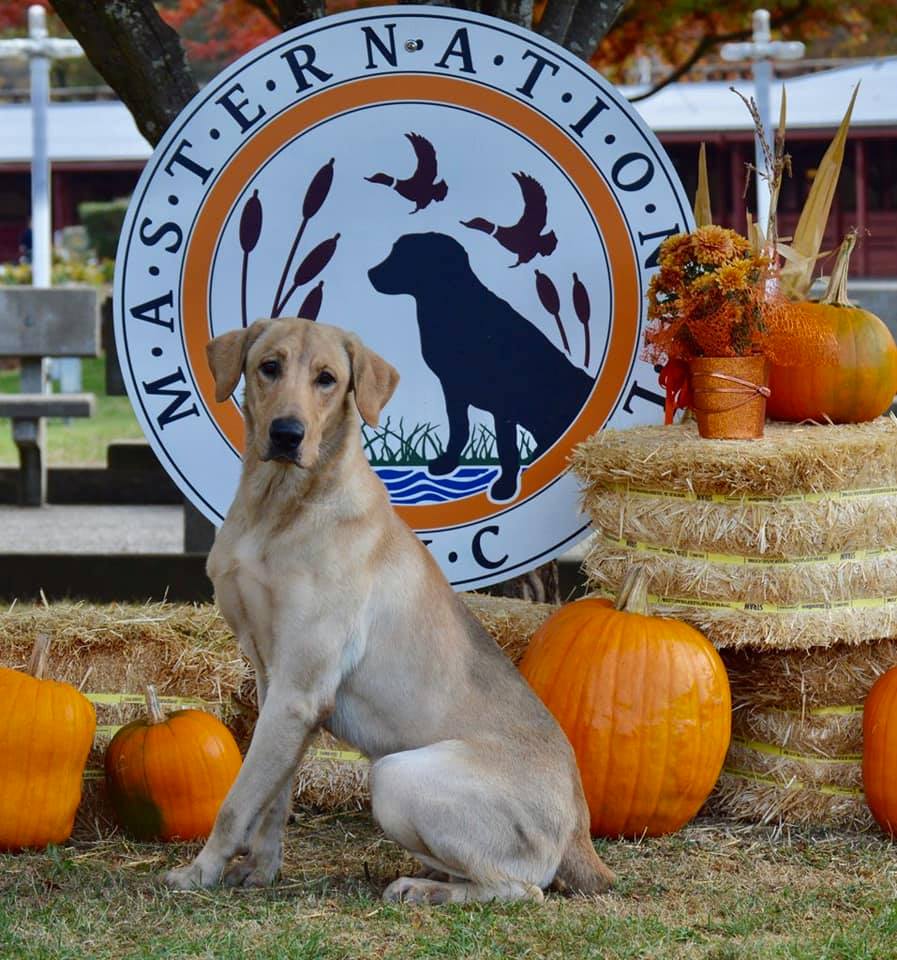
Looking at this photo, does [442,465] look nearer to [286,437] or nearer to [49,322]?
[286,437]

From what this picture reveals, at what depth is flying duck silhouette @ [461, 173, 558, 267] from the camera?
19.8ft

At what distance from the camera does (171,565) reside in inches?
304

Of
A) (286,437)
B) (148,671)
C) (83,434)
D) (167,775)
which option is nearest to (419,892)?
(167,775)

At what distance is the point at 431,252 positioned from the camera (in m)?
6.08

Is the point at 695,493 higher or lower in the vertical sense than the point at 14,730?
higher

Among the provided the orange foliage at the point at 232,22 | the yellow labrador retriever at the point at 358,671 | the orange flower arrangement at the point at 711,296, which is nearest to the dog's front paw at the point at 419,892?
the yellow labrador retriever at the point at 358,671

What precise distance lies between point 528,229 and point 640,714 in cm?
199

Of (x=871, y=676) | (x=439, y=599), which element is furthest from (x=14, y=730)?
(x=871, y=676)

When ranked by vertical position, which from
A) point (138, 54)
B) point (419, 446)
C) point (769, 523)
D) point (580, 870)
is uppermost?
point (138, 54)

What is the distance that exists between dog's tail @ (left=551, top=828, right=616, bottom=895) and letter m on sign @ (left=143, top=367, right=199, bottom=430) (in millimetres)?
2385

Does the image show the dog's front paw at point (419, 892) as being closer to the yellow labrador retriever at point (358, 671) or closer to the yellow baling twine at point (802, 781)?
the yellow labrador retriever at point (358, 671)

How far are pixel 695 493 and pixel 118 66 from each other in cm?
300

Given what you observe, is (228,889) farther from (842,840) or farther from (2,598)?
(2,598)

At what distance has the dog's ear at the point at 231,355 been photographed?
4.45m
